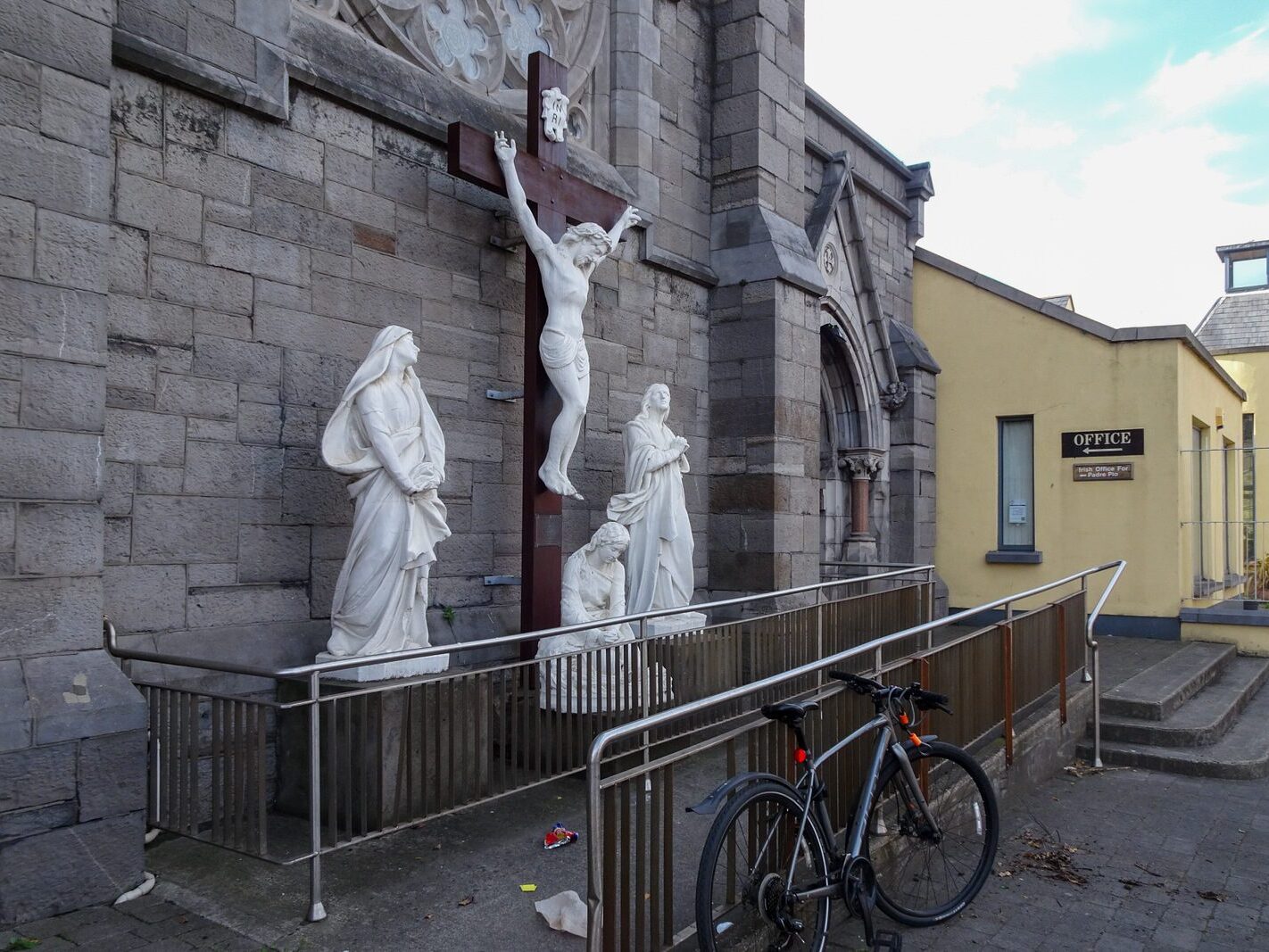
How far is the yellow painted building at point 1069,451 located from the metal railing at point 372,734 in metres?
7.75

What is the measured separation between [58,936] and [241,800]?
0.71 meters

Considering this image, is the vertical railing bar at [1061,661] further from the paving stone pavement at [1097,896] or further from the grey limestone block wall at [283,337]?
the grey limestone block wall at [283,337]

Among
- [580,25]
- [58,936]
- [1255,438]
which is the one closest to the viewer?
[58,936]

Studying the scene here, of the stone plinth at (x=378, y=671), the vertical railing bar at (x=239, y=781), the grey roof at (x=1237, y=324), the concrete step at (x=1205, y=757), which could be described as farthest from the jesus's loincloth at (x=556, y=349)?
the grey roof at (x=1237, y=324)

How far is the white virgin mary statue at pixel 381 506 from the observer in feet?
15.1

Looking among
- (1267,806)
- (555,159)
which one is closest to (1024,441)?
(1267,806)

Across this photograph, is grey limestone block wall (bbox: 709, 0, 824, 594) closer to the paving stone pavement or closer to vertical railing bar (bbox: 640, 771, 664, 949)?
the paving stone pavement

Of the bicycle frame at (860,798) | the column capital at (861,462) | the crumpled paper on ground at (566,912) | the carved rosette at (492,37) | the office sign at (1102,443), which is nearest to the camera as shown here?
the bicycle frame at (860,798)

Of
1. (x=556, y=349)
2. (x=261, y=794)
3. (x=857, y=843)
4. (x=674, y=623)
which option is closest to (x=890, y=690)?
(x=857, y=843)

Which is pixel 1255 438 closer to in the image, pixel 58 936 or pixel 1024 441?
pixel 1024 441

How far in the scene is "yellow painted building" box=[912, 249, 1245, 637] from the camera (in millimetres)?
11586

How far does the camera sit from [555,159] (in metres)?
6.44

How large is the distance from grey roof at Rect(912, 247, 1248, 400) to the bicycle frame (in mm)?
9687

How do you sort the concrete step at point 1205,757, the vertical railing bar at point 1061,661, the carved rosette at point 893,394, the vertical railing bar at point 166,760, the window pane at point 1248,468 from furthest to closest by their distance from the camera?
1. the window pane at point 1248,468
2. the carved rosette at point 893,394
3. the vertical railing bar at point 1061,661
4. the concrete step at point 1205,757
5. the vertical railing bar at point 166,760
